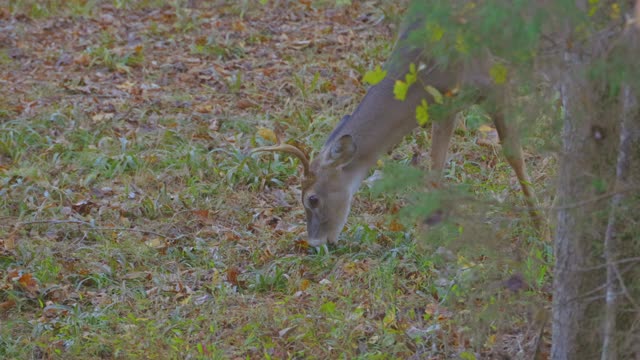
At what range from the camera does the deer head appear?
20.3ft

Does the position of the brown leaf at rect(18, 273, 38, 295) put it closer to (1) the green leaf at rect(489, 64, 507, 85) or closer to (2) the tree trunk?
(2) the tree trunk

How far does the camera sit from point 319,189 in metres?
6.26

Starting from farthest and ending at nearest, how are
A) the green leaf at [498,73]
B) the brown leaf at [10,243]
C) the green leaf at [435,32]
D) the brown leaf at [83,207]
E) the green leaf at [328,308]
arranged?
the brown leaf at [83,207] → the brown leaf at [10,243] → the green leaf at [328,308] → the green leaf at [498,73] → the green leaf at [435,32]

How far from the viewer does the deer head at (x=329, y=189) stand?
20.3 feet

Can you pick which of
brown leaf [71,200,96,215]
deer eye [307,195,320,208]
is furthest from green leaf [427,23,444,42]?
brown leaf [71,200,96,215]

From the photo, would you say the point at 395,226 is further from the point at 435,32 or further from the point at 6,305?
the point at 435,32

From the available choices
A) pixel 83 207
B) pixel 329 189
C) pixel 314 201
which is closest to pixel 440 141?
pixel 329 189

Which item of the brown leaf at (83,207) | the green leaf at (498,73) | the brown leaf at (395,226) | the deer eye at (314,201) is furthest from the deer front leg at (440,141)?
the green leaf at (498,73)

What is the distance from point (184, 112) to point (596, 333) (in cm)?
557

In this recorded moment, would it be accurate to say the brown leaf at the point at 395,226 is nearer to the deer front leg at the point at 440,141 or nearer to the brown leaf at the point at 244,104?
the deer front leg at the point at 440,141

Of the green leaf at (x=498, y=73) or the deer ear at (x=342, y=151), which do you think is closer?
the green leaf at (x=498, y=73)

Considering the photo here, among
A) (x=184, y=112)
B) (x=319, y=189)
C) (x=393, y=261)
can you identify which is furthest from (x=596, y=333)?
(x=184, y=112)

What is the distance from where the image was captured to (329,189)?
627 cm

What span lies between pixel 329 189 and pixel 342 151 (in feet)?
0.84
